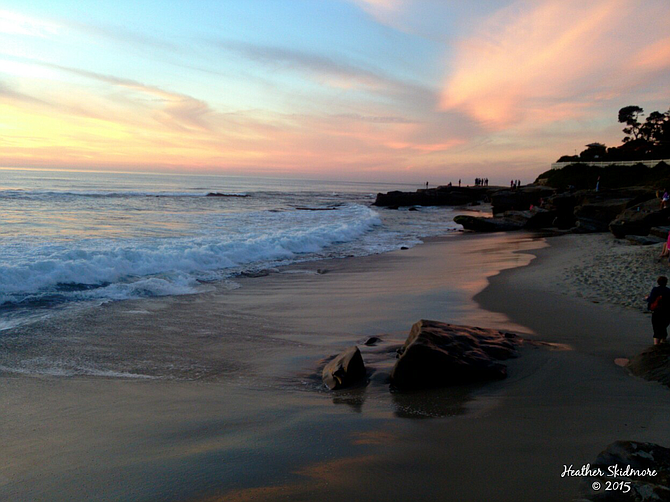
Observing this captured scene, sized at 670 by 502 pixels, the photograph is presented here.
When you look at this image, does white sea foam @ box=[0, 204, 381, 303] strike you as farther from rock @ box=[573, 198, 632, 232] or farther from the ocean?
rock @ box=[573, 198, 632, 232]

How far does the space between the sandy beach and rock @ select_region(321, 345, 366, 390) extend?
0.54ft

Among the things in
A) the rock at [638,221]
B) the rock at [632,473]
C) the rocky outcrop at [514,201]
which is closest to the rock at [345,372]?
the rock at [632,473]

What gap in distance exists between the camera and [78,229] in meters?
19.6

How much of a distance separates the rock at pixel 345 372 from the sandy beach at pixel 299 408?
0.17m

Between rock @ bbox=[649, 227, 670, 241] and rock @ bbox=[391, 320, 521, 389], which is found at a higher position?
rock @ bbox=[649, 227, 670, 241]

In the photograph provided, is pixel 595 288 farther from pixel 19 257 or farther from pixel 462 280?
pixel 19 257

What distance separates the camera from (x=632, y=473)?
2.86 metres

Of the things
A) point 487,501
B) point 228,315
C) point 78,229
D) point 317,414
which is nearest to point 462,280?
point 228,315

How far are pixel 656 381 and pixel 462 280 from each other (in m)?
7.16

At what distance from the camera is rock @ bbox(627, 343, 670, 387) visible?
187 inches

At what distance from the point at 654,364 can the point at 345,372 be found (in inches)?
133

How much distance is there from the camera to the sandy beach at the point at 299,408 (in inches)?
125

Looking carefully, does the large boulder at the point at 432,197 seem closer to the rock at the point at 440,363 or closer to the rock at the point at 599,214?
the rock at the point at 599,214

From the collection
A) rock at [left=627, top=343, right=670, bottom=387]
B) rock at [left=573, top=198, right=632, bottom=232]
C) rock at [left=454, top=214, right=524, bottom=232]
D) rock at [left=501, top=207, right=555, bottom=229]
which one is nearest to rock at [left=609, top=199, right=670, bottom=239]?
rock at [left=573, top=198, right=632, bottom=232]
